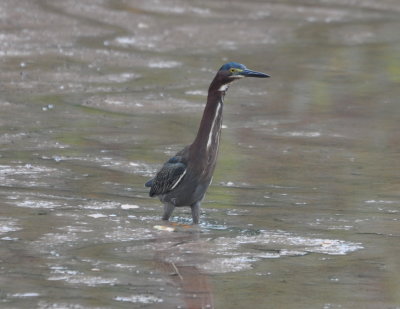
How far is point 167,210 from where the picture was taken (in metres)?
8.84

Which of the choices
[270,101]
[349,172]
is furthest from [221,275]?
Answer: [270,101]

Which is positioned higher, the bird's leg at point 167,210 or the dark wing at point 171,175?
the dark wing at point 171,175

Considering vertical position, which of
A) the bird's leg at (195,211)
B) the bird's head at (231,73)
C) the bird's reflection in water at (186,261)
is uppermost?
the bird's head at (231,73)

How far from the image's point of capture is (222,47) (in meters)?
18.0

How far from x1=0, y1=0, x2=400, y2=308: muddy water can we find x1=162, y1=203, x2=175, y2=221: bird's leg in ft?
0.37

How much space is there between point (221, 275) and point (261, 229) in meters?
1.33

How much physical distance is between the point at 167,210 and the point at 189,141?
331 cm

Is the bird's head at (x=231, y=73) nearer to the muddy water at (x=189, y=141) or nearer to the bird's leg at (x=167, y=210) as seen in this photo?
the bird's leg at (x=167, y=210)

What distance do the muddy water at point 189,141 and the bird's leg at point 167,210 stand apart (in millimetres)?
112

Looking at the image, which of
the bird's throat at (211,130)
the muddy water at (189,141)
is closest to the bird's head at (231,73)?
the bird's throat at (211,130)

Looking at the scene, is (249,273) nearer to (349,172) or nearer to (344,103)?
(349,172)

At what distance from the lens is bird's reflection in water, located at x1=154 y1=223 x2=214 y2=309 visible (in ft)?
22.7

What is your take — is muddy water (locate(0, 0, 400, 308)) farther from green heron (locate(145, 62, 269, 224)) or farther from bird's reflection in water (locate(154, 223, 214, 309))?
green heron (locate(145, 62, 269, 224))

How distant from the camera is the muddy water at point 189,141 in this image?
7285mm
